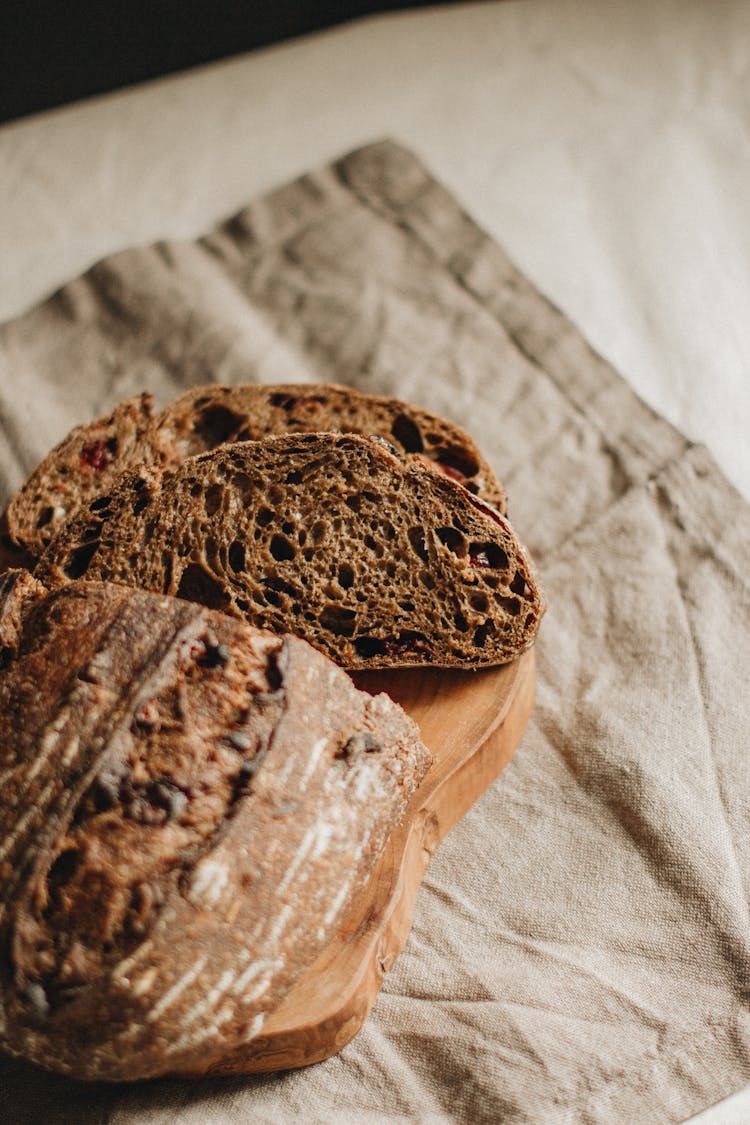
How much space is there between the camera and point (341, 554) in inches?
90.4

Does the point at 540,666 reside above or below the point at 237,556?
above

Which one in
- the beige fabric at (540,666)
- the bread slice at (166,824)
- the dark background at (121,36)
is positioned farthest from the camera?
the dark background at (121,36)

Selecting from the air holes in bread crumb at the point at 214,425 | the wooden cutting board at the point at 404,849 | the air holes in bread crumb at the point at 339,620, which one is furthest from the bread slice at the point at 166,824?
the air holes in bread crumb at the point at 214,425

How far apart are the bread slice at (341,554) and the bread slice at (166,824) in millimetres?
284

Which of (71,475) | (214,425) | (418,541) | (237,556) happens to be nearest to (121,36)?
(214,425)

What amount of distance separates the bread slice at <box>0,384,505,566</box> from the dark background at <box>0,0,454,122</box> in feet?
7.75

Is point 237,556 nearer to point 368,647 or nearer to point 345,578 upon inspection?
point 345,578

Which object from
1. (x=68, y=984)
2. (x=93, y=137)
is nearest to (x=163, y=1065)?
(x=68, y=984)

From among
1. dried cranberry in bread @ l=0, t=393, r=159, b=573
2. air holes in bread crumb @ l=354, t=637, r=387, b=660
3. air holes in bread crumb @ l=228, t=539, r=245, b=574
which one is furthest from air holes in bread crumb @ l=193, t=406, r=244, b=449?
air holes in bread crumb @ l=354, t=637, r=387, b=660

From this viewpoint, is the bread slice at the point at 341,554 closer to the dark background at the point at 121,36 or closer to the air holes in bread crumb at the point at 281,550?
the air holes in bread crumb at the point at 281,550

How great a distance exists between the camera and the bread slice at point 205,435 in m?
2.60

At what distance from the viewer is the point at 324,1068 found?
2100 mm

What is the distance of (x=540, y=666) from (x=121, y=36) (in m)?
3.22

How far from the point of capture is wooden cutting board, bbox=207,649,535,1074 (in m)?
1.95
